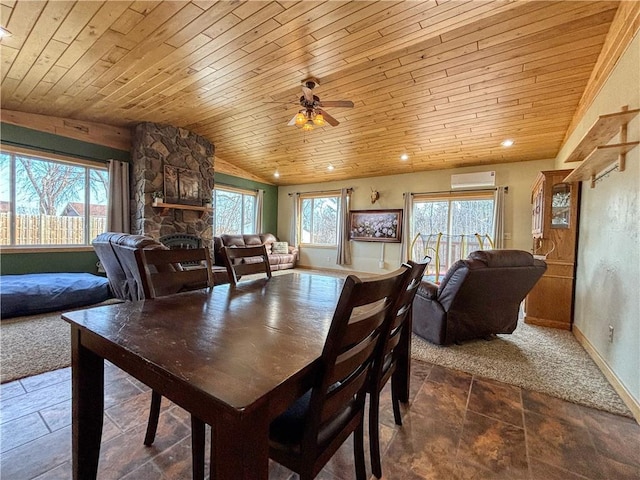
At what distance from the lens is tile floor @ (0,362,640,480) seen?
4.24 feet

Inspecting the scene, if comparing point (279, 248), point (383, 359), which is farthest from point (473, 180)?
point (383, 359)

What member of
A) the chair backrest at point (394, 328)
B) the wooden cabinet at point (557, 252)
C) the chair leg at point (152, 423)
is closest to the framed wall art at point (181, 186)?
the chair leg at point (152, 423)

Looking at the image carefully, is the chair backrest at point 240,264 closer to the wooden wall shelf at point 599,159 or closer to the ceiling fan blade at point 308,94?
the ceiling fan blade at point 308,94

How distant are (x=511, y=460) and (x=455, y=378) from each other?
77cm

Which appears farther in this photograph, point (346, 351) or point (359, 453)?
point (359, 453)

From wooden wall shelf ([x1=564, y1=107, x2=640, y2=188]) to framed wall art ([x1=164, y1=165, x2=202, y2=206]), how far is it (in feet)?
18.5

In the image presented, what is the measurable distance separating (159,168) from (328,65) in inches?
141

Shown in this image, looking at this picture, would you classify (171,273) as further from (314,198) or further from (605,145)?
(314,198)

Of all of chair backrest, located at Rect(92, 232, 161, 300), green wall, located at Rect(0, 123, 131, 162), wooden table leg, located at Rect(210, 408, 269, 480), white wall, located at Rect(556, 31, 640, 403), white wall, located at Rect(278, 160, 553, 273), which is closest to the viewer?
wooden table leg, located at Rect(210, 408, 269, 480)

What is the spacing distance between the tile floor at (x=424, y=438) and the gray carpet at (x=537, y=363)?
6.1 inches

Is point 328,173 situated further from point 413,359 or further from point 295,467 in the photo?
point 295,467

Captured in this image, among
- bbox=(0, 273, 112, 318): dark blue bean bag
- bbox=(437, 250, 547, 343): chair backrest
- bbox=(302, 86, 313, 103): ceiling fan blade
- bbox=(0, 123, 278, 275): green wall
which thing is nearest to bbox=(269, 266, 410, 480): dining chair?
bbox=(437, 250, 547, 343): chair backrest

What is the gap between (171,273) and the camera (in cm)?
168

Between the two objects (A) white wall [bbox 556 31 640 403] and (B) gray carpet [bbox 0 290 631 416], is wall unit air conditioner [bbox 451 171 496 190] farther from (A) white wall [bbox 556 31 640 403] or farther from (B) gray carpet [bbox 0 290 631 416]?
(B) gray carpet [bbox 0 290 631 416]
